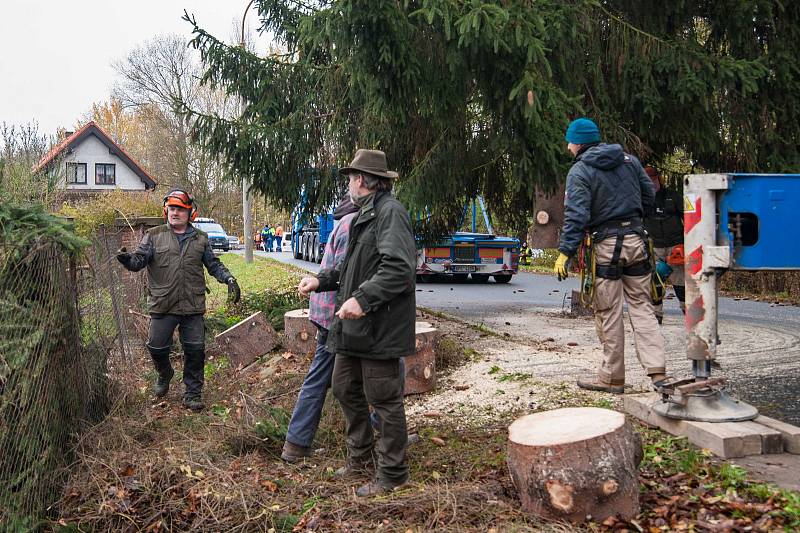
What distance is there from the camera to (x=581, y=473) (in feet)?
12.6

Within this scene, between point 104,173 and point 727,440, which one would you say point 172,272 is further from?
point 104,173

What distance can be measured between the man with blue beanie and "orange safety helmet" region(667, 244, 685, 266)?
10.4 ft

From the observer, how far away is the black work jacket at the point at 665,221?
9.16m

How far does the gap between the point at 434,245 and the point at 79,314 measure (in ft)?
23.4

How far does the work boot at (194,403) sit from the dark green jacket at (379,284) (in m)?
2.50

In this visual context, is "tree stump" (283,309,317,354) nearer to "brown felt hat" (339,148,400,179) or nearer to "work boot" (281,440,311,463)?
"work boot" (281,440,311,463)

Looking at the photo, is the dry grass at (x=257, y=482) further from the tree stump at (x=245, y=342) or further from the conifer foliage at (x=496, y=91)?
the conifer foliage at (x=496, y=91)

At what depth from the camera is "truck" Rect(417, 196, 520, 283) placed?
19.5 meters

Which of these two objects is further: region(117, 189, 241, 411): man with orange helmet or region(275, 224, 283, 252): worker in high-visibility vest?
region(275, 224, 283, 252): worker in high-visibility vest

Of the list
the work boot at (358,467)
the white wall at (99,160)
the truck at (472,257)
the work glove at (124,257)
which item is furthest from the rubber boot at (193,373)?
the white wall at (99,160)

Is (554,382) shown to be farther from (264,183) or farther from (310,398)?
(264,183)

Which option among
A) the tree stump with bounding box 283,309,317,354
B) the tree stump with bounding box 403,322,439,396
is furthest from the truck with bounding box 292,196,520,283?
the tree stump with bounding box 403,322,439,396

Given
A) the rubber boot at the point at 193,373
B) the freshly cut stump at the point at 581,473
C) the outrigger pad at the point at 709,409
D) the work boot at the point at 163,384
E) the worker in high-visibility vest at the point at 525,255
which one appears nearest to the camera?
the freshly cut stump at the point at 581,473

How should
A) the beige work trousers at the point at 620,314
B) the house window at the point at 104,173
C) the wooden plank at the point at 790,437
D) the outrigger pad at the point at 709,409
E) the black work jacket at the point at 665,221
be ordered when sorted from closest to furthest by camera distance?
the wooden plank at the point at 790,437, the outrigger pad at the point at 709,409, the beige work trousers at the point at 620,314, the black work jacket at the point at 665,221, the house window at the point at 104,173
